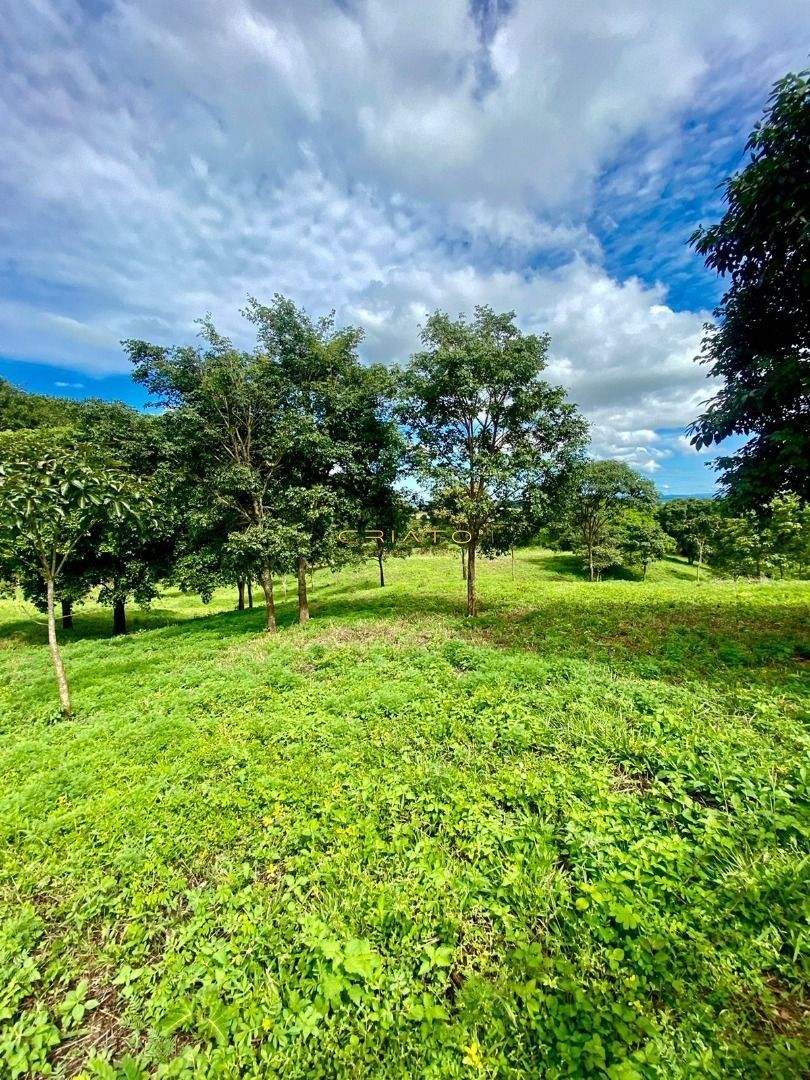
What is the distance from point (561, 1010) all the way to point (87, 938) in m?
4.42

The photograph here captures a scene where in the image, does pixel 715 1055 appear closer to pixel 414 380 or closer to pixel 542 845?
pixel 542 845

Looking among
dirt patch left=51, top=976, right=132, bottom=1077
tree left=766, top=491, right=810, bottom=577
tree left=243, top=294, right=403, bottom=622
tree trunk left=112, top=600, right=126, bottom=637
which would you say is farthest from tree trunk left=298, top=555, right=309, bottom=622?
tree left=766, top=491, right=810, bottom=577

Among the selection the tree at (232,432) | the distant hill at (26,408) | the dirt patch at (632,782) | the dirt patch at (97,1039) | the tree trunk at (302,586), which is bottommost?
the dirt patch at (97,1039)

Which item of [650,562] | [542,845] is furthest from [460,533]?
[650,562]

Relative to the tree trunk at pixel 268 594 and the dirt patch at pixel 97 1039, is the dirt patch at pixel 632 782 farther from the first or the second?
the tree trunk at pixel 268 594

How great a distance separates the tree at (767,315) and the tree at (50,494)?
1311 cm

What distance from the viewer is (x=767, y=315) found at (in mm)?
9000

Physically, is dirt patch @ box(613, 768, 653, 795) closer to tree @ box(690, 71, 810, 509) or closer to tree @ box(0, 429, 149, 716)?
tree @ box(690, 71, 810, 509)

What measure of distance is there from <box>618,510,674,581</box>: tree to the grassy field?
36.0m

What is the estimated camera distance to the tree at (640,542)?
40250mm

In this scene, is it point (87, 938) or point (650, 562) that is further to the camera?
point (650, 562)

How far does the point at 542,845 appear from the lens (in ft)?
13.8

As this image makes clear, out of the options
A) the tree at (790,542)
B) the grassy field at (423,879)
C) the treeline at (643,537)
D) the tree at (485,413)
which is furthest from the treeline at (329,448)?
the treeline at (643,537)

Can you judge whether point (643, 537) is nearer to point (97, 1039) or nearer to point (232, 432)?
point (232, 432)
